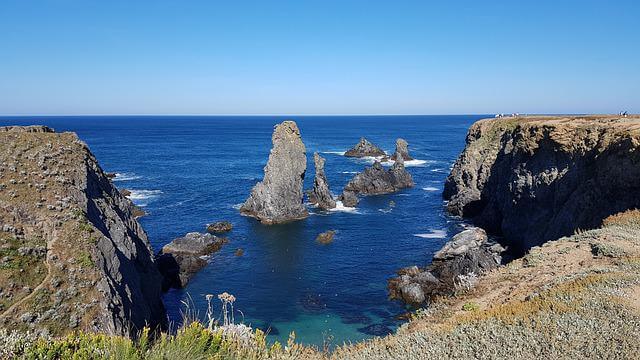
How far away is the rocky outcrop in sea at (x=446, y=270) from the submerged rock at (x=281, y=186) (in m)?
27.8

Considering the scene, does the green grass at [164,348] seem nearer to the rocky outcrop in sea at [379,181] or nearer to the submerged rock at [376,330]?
the submerged rock at [376,330]

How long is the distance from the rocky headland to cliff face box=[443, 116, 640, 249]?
1806 cm

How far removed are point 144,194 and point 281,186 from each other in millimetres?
30955

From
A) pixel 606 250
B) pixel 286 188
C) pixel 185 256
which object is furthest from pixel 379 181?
pixel 606 250

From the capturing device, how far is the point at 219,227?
61906mm

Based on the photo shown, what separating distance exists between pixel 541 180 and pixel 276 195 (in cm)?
3859

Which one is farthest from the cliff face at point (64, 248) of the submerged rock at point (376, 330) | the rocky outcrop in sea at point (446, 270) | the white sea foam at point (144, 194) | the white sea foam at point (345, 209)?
the white sea foam at point (144, 194)

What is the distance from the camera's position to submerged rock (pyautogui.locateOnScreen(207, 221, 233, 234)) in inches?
2416

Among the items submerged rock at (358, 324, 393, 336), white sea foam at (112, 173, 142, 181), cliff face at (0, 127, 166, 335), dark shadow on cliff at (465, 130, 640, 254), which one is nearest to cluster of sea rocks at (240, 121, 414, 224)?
dark shadow on cliff at (465, 130, 640, 254)

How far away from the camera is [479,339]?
12.7 meters

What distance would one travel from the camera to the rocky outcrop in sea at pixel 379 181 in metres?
87.5

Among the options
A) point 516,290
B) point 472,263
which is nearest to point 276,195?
point 472,263

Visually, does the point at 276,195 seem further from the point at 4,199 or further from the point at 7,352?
the point at 7,352

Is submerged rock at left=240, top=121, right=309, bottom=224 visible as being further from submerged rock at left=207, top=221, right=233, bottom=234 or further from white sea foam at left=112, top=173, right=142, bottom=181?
white sea foam at left=112, top=173, right=142, bottom=181
